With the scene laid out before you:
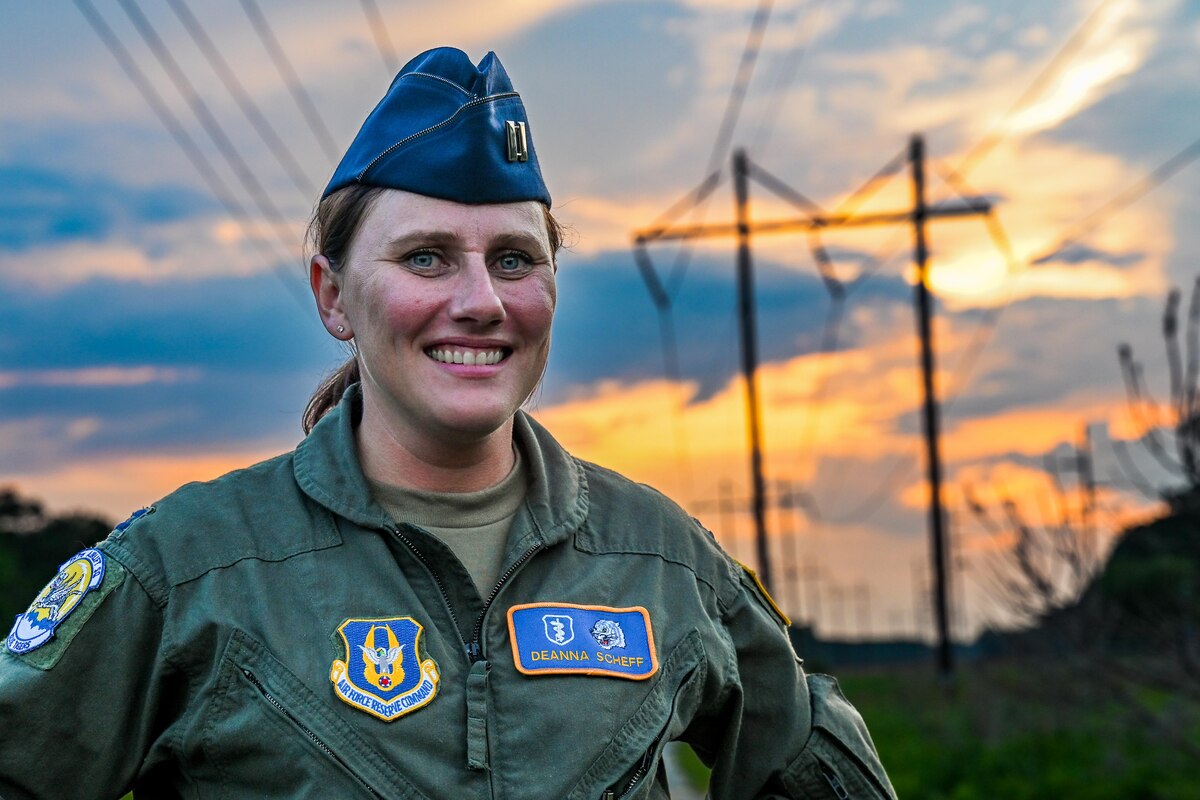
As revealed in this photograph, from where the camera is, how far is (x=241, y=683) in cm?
275

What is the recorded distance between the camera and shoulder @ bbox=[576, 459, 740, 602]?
126 inches

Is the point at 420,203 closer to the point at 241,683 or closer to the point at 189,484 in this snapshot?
the point at 189,484

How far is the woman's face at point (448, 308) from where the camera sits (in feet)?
9.38

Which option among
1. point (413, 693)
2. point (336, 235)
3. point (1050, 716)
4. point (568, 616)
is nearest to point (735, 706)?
point (568, 616)

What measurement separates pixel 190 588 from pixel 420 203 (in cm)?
80

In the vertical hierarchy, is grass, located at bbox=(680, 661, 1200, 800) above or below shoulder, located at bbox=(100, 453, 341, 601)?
below

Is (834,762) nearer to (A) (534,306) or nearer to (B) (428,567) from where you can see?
(B) (428,567)

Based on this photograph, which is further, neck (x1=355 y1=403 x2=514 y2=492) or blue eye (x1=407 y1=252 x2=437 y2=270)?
neck (x1=355 y1=403 x2=514 y2=492)

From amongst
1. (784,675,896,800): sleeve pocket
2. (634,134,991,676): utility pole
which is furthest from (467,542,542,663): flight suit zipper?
(634,134,991,676): utility pole

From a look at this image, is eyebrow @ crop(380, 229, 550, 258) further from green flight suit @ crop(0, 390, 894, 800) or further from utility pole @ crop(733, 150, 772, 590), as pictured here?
utility pole @ crop(733, 150, 772, 590)

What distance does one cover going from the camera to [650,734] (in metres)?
2.96

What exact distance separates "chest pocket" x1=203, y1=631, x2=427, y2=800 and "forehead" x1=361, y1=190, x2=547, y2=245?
811mm

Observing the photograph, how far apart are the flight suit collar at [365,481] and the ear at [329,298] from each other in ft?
0.57

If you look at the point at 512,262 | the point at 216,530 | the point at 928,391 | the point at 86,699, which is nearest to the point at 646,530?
the point at 512,262
